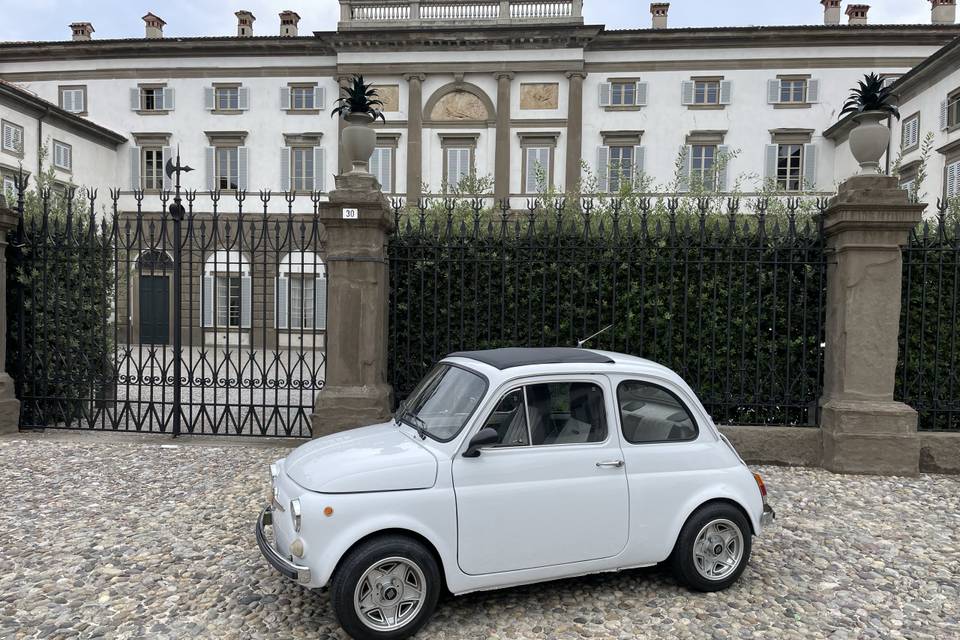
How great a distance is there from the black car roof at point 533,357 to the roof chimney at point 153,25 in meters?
32.2

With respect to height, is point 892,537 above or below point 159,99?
below

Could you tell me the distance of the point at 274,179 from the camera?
1056 inches

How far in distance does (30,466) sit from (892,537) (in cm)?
836

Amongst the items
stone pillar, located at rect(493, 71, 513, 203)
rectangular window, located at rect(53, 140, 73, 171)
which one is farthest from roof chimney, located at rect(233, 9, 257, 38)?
stone pillar, located at rect(493, 71, 513, 203)

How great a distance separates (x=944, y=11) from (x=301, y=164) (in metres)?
28.2

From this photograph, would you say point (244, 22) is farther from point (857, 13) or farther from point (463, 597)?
point (463, 597)

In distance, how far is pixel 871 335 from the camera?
22.1 ft

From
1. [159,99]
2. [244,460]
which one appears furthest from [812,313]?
[159,99]

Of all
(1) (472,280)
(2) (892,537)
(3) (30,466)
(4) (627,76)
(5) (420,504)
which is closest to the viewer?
(5) (420,504)

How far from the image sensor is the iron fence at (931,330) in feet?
23.0

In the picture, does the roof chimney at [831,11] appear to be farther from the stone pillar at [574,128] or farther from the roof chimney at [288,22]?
the roof chimney at [288,22]

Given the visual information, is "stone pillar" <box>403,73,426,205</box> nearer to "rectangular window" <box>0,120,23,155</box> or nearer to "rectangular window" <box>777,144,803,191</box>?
"rectangular window" <box>0,120,23,155</box>

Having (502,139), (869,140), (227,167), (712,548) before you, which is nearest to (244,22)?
(227,167)

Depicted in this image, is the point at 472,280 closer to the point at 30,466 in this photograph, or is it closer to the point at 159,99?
the point at 30,466
